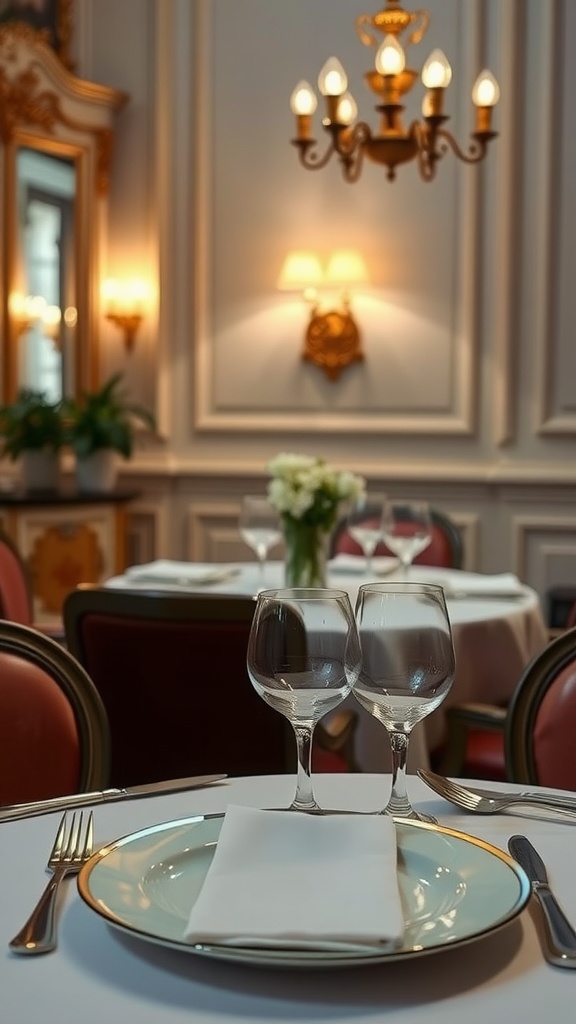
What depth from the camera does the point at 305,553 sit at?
2.41 meters

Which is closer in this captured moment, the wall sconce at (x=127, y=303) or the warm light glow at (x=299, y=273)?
the warm light glow at (x=299, y=273)

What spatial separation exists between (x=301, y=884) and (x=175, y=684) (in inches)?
39.2

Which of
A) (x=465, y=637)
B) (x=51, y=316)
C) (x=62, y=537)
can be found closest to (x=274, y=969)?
(x=465, y=637)

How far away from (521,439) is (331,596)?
131 inches

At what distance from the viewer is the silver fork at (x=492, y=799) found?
98cm

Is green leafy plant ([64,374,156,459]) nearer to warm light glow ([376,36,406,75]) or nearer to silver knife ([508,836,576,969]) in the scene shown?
warm light glow ([376,36,406,75])

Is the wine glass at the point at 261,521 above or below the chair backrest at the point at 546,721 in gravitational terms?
above

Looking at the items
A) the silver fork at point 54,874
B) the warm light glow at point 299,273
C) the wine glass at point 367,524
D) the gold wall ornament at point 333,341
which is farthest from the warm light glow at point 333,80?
the silver fork at point 54,874

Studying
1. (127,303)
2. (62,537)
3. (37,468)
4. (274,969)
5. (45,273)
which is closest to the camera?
(274,969)

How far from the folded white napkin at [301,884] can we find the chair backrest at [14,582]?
1.81 metres

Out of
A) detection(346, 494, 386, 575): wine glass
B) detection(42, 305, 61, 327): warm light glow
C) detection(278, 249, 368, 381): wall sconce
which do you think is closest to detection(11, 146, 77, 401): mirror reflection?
detection(42, 305, 61, 327): warm light glow

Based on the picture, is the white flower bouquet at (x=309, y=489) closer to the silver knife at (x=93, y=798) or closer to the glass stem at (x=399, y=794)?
the silver knife at (x=93, y=798)

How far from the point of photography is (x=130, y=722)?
1.77m

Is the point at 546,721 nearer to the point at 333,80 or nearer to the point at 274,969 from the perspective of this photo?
the point at 274,969
